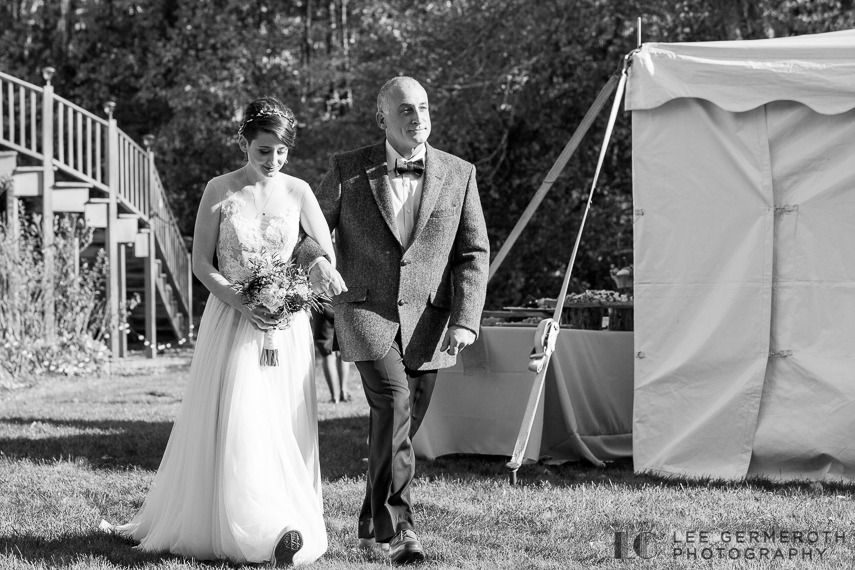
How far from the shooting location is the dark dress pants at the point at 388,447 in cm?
406

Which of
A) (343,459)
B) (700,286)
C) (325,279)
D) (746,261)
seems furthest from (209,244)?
(746,261)

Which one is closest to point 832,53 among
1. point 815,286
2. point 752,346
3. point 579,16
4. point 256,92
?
point 815,286

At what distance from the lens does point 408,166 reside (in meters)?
4.32

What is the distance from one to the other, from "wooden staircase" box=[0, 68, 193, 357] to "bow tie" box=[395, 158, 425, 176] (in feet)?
27.0

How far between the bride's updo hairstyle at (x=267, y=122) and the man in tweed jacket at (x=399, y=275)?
0.29 metres

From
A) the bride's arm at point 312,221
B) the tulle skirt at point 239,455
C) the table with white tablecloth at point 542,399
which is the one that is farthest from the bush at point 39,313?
the bride's arm at point 312,221

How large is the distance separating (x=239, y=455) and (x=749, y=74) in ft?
11.8

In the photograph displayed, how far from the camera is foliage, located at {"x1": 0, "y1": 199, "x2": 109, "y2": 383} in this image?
442 inches

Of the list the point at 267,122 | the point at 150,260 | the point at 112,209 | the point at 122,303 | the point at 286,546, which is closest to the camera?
the point at 286,546

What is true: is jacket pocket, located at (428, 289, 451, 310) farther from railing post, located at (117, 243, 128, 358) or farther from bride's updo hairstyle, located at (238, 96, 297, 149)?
railing post, located at (117, 243, 128, 358)

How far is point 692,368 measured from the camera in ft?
19.5

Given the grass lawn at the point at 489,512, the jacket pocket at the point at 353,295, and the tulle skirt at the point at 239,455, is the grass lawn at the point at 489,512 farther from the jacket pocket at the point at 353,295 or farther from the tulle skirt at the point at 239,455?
the jacket pocket at the point at 353,295

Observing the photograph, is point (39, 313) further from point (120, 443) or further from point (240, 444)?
point (240, 444)

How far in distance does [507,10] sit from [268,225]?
1235cm
